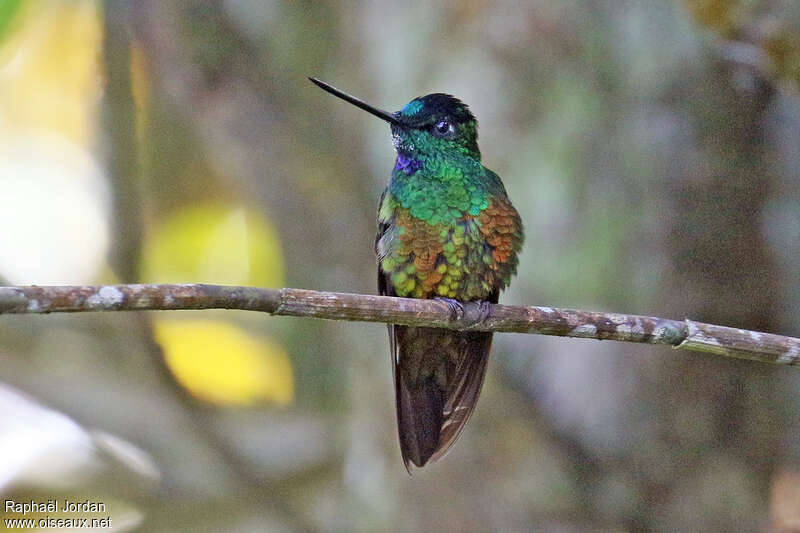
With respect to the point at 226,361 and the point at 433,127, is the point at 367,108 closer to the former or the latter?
the point at 433,127

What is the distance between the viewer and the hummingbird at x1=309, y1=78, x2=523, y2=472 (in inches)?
113

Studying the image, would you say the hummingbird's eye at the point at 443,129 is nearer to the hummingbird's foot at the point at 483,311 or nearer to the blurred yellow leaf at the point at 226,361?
the hummingbird's foot at the point at 483,311

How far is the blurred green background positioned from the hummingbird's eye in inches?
17.0

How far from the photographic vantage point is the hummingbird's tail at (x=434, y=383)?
9.73 ft

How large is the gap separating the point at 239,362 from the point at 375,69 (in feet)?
5.95

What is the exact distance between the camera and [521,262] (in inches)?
139

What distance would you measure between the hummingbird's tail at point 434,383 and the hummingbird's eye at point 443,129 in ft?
2.34

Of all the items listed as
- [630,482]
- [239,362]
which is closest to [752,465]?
[630,482]

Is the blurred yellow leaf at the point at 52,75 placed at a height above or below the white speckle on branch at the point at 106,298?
above

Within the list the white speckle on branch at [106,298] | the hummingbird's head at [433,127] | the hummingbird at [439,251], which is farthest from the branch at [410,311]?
the hummingbird's head at [433,127]

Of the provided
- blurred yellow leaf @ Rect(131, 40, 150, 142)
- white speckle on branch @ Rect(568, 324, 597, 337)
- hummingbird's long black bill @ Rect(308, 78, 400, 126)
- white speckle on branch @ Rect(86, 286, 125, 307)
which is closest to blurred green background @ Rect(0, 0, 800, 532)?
blurred yellow leaf @ Rect(131, 40, 150, 142)

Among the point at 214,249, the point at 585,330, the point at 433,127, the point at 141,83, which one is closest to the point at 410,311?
the point at 585,330

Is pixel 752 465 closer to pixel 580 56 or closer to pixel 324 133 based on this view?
pixel 580 56

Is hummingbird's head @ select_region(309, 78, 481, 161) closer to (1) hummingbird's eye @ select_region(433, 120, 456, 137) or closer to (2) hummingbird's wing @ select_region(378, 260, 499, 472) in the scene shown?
(1) hummingbird's eye @ select_region(433, 120, 456, 137)
